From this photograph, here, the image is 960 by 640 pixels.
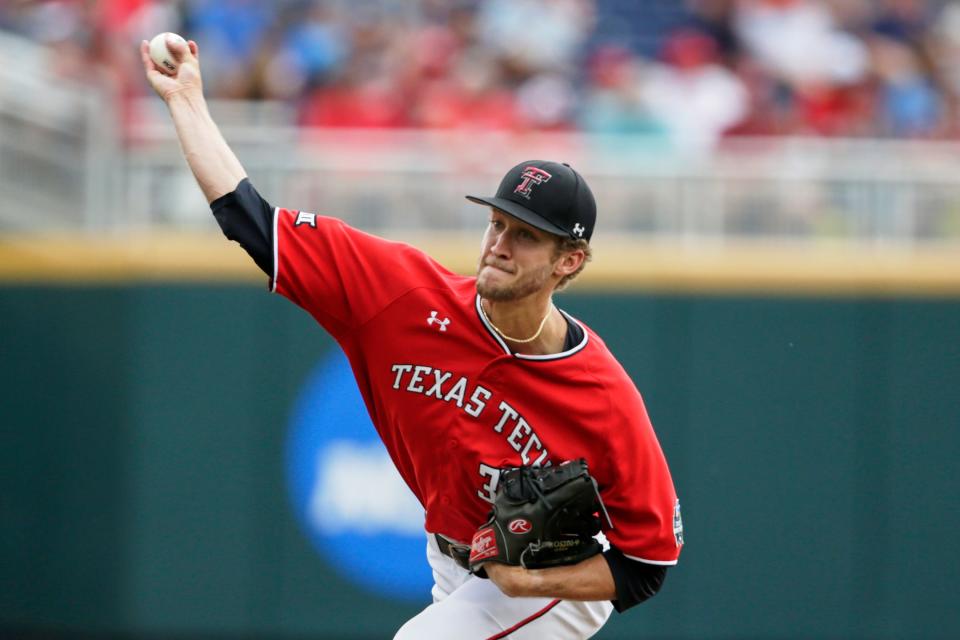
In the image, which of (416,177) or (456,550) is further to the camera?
(416,177)

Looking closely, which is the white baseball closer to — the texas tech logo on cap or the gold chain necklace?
the texas tech logo on cap

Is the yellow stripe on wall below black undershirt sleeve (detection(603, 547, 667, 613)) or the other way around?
the other way around

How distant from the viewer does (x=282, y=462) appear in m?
9.51

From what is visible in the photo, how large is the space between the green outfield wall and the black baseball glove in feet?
15.5

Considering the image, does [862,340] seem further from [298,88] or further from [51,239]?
[51,239]

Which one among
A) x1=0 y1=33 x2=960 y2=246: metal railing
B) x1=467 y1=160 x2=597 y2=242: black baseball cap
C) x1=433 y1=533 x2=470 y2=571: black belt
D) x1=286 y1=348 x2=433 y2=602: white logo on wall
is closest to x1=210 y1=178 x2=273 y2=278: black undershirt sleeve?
x1=467 y1=160 x2=597 y2=242: black baseball cap

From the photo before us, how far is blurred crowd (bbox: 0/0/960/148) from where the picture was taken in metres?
10.1

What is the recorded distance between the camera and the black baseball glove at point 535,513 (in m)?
4.79

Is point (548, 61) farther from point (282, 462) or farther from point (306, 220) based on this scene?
point (306, 220)

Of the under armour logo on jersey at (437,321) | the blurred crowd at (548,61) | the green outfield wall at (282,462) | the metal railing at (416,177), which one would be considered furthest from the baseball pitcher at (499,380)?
the blurred crowd at (548,61)

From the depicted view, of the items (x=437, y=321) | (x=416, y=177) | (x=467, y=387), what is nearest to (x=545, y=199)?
(x=437, y=321)

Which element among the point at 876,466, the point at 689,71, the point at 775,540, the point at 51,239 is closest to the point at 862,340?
the point at 876,466

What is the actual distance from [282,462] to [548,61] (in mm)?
3640

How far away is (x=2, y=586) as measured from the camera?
31.2ft
